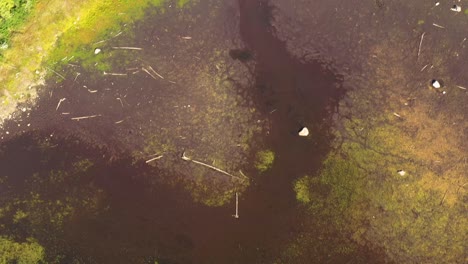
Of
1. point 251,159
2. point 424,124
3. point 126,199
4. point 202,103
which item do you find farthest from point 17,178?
point 424,124

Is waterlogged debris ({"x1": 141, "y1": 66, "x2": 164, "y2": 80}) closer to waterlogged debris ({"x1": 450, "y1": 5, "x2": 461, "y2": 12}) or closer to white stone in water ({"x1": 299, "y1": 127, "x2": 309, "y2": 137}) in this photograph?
white stone in water ({"x1": 299, "y1": 127, "x2": 309, "y2": 137})

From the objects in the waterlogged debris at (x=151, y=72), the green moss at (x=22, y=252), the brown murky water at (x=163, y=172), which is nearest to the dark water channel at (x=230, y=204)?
the brown murky water at (x=163, y=172)

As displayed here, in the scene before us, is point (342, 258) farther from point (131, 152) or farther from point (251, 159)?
point (131, 152)

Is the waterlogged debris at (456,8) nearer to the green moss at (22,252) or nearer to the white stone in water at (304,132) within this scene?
the white stone in water at (304,132)

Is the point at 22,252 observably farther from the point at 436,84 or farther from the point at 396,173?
the point at 436,84

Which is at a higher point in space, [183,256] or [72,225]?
[72,225]

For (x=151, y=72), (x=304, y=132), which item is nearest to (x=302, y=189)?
(x=304, y=132)
